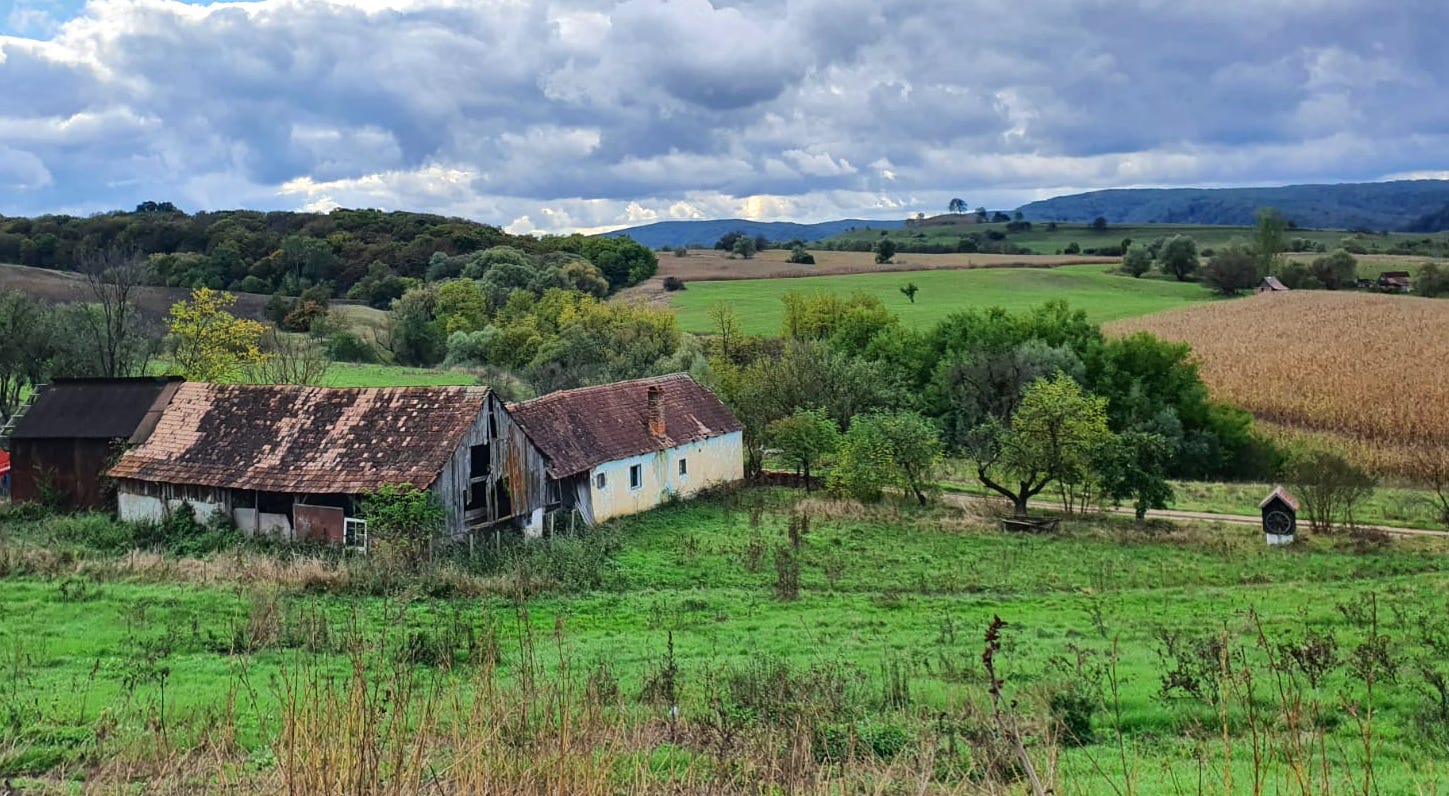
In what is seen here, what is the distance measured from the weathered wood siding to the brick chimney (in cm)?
709

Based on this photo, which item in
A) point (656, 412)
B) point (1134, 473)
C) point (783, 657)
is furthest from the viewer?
point (656, 412)

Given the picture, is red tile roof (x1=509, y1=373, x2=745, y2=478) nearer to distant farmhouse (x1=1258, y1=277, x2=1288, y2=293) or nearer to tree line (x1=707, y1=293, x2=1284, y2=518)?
tree line (x1=707, y1=293, x2=1284, y2=518)

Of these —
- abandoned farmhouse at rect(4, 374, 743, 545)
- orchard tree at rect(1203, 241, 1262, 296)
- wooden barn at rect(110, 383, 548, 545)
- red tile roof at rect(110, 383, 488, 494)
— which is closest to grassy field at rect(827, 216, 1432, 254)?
orchard tree at rect(1203, 241, 1262, 296)

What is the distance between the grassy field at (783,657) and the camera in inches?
230

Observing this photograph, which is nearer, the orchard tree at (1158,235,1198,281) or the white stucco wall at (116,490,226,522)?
the white stucco wall at (116,490,226,522)

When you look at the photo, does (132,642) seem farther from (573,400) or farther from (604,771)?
(573,400)

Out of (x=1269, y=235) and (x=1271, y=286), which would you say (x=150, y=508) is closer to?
(x=1271, y=286)

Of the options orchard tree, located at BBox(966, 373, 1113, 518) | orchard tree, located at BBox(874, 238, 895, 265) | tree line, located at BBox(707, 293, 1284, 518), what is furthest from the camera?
orchard tree, located at BBox(874, 238, 895, 265)

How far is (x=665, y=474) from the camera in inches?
1430

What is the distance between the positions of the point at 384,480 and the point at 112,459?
11.0 meters

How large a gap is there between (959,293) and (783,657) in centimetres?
8422

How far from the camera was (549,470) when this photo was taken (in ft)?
98.8

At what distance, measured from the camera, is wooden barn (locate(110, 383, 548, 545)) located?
88.0 ft

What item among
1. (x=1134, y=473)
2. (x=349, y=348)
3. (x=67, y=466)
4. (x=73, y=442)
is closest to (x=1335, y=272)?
(x=1134, y=473)
